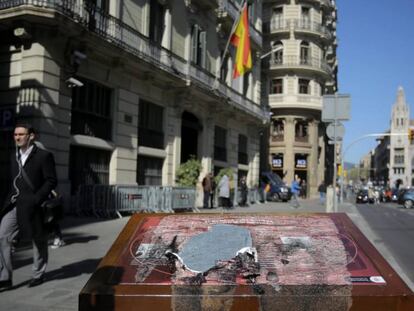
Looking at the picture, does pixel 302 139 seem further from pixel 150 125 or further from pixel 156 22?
pixel 150 125

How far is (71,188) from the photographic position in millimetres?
16562

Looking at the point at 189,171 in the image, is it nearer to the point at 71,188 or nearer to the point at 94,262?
the point at 71,188

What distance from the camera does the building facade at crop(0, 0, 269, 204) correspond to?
1499cm

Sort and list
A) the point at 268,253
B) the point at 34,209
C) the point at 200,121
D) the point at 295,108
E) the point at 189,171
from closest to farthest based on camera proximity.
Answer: the point at 268,253, the point at 34,209, the point at 189,171, the point at 200,121, the point at 295,108

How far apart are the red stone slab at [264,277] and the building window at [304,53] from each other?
46275mm

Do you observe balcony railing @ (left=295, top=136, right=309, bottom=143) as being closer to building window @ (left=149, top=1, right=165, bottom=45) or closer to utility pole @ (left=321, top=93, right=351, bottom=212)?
building window @ (left=149, top=1, right=165, bottom=45)

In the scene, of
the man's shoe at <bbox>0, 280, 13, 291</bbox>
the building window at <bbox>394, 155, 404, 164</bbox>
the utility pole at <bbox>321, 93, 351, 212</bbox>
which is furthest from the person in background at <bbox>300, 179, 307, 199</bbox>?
the building window at <bbox>394, 155, 404, 164</bbox>

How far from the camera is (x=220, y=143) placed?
1230 inches

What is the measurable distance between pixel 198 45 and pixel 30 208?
73.6ft

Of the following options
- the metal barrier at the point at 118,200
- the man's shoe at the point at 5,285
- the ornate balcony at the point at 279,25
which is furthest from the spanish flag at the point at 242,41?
the man's shoe at the point at 5,285

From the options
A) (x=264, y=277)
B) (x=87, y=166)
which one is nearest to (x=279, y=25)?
(x=87, y=166)

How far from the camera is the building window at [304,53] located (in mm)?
48250

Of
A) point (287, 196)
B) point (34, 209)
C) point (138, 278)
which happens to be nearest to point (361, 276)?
point (138, 278)

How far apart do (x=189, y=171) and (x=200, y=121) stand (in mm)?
5606
